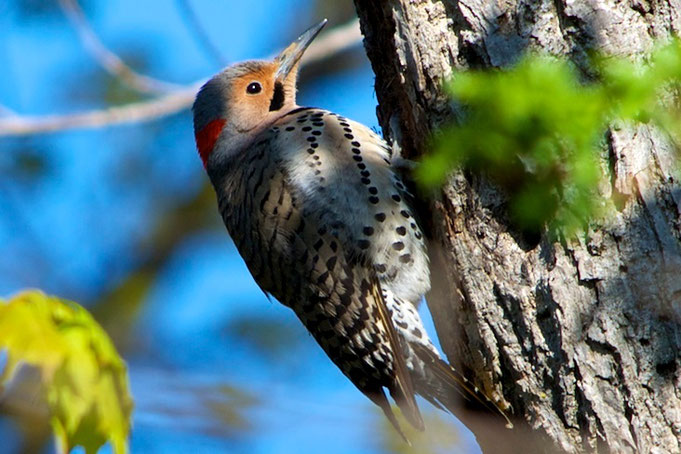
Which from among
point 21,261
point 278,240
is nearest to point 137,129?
point 21,261

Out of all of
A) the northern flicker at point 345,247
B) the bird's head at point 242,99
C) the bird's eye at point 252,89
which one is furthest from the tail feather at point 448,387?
the bird's eye at point 252,89

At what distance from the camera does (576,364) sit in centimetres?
321

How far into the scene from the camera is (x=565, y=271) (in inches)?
131

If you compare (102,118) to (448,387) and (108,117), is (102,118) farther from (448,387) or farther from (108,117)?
(448,387)

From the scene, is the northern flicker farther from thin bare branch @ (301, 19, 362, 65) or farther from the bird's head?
thin bare branch @ (301, 19, 362, 65)

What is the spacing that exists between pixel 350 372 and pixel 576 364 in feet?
5.40

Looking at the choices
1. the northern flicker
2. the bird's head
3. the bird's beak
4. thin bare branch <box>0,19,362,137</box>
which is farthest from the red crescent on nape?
thin bare branch <box>0,19,362,137</box>

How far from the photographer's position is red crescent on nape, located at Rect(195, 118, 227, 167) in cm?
555

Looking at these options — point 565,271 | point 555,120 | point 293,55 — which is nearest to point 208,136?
point 293,55

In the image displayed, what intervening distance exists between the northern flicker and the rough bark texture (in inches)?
17.9

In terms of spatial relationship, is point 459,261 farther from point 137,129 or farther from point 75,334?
point 137,129

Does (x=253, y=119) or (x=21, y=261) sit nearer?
(x=253, y=119)

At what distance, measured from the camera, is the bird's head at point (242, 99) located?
18.0 feet

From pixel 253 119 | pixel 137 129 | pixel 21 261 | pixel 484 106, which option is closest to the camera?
pixel 484 106
